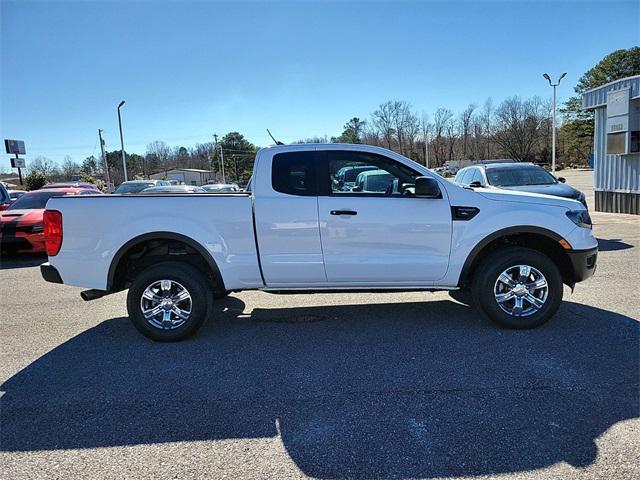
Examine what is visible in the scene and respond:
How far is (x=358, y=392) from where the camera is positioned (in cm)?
350

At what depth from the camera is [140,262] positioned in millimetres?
4938

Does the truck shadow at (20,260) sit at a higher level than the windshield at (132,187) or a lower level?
lower

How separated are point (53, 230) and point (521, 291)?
484 cm

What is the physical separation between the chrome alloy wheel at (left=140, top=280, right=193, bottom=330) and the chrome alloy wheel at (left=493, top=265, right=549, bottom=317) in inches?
127

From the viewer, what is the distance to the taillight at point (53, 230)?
15.0 feet

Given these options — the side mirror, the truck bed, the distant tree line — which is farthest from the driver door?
the distant tree line

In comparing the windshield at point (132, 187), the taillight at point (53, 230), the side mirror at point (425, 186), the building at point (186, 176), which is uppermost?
the building at point (186, 176)

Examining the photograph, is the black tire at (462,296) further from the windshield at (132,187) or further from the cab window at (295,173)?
the windshield at (132,187)

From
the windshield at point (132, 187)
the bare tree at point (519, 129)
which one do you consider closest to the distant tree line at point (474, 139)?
the bare tree at point (519, 129)

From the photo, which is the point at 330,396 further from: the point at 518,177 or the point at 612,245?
the point at 518,177

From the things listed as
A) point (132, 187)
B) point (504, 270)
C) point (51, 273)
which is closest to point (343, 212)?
point (504, 270)

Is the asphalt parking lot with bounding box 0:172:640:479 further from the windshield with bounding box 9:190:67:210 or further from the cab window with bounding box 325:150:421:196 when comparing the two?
the windshield with bounding box 9:190:67:210

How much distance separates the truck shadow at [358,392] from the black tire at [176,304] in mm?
129

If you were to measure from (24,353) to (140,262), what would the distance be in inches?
55.5
